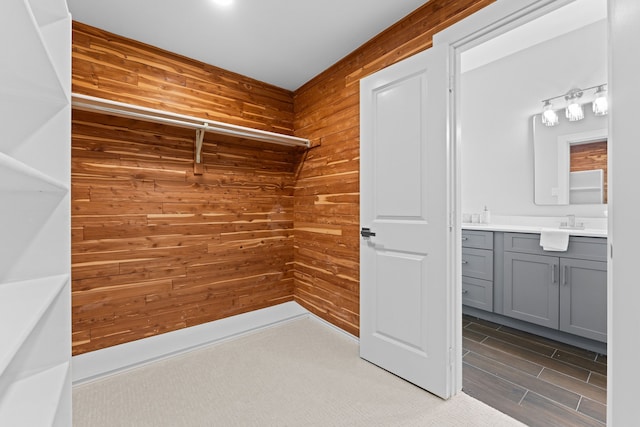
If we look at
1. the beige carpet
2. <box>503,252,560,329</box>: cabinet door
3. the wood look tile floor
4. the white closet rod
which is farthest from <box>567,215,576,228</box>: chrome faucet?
the white closet rod

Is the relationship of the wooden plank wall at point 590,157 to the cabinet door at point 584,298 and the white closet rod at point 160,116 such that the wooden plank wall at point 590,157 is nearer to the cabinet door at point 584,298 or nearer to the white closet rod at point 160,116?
the cabinet door at point 584,298

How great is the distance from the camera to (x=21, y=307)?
2.49ft

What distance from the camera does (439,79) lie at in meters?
1.78

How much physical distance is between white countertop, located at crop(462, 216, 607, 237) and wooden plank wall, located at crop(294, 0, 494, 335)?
138 centimetres

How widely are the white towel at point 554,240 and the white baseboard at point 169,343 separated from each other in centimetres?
228

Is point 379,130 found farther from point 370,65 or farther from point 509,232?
point 509,232

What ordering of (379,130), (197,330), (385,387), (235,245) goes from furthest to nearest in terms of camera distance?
(235,245)
(197,330)
(379,130)
(385,387)

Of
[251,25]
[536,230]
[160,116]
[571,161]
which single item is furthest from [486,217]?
[160,116]

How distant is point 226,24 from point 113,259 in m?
1.99

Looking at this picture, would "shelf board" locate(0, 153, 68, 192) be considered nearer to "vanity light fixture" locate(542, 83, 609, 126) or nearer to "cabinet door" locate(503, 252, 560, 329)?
"cabinet door" locate(503, 252, 560, 329)

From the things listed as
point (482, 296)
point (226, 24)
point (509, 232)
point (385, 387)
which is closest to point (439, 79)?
point (226, 24)

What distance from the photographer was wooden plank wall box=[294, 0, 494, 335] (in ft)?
7.47

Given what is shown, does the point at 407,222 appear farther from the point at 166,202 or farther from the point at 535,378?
the point at 166,202

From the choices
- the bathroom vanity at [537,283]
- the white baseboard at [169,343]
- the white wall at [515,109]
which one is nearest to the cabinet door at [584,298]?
the bathroom vanity at [537,283]
